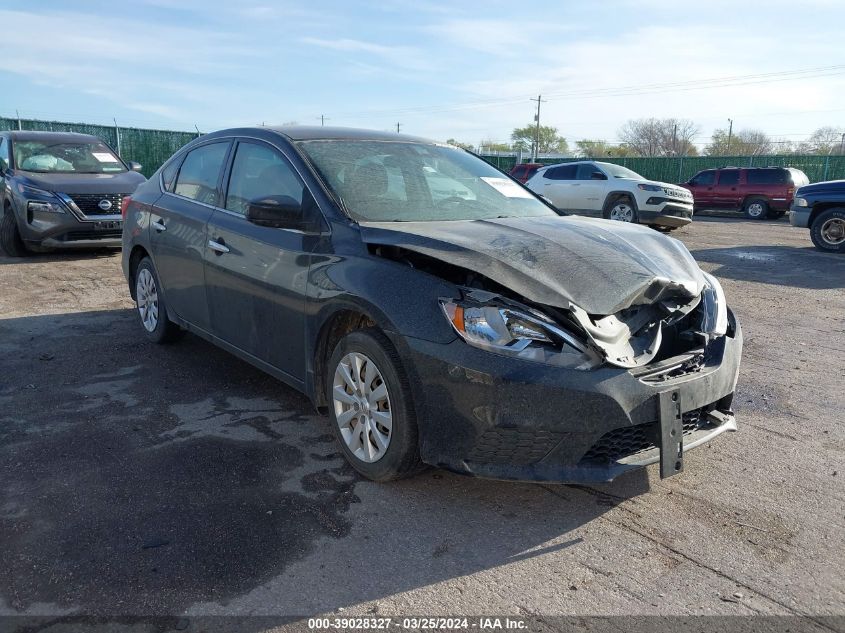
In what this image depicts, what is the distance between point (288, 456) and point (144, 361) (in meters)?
2.26

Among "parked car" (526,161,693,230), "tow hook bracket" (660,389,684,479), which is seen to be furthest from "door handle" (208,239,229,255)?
"parked car" (526,161,693,230)

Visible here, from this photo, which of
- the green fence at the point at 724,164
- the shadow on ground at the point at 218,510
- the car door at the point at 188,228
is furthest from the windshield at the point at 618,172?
the shadow on ground at the point at 218,510

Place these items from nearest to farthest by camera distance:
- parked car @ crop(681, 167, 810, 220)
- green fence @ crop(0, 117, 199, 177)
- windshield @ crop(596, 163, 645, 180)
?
windshield @ crop(596, 163, 645, 180), parked car @ crop(681, 167, 810, 220), green fence @ crop(0, 117, 199, 177)

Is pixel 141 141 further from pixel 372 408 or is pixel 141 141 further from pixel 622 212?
pixel 372 408

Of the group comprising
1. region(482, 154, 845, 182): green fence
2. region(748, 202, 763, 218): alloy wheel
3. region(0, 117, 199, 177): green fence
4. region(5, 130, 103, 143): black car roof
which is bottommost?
region(748, 202, 763, 218): alloy wheel

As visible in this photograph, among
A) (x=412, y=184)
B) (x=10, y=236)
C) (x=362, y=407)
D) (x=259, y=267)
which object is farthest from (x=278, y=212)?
(x=10, y=236)

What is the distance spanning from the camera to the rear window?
21.5 meters

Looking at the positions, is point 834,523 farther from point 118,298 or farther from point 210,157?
point 118,298

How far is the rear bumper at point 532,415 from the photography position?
112 inches

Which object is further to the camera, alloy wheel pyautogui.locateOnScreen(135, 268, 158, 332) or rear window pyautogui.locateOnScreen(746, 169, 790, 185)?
rear window pyautogui.locateOnScreen(746, 169, 790, 185)

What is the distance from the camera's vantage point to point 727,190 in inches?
890

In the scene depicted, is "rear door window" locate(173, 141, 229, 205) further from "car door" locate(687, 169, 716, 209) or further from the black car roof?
"car door" locate(687, 169, 716, 209)

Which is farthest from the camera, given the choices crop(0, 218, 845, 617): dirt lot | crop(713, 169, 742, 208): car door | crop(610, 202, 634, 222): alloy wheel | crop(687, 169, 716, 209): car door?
crop(687, 169, 716, 209): car door

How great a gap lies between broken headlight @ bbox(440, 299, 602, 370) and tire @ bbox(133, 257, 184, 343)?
336 cm
